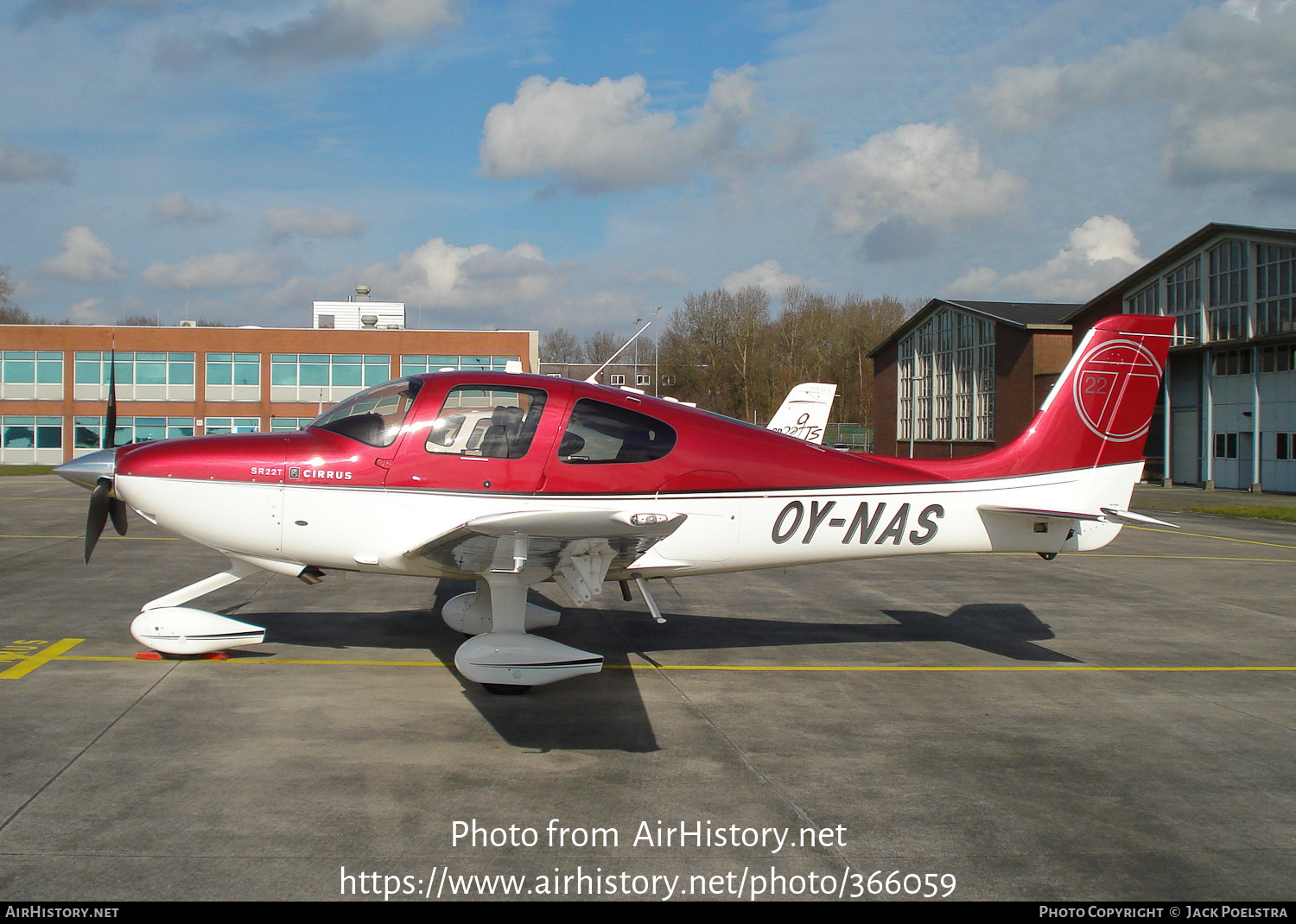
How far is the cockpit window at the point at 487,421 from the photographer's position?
661 cm

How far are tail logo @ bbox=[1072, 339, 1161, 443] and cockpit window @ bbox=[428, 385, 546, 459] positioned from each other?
5105mm

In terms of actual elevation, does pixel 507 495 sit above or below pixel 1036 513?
above

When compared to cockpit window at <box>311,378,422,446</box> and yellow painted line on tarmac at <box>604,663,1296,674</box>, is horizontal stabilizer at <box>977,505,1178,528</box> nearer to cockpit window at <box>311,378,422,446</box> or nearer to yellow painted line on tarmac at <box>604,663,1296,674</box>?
yellow painted line on tarmac at <box>604,663,1296,674</box>

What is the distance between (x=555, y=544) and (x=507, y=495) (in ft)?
3.32

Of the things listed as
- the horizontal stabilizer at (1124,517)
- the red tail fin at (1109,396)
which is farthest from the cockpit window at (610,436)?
the horizontal stabilizer at (1124,517)

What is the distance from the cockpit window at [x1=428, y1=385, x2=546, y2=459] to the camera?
661 cm

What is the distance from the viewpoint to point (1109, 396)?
8141mm

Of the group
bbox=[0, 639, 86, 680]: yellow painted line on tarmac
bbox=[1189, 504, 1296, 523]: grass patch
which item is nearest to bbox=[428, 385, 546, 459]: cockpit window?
bbox=[0, 639, 86, 680]: yellow painted line on tarmac

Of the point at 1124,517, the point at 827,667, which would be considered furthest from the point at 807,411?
the point at 827,667

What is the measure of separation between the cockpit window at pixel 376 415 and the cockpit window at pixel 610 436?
125 centimetres

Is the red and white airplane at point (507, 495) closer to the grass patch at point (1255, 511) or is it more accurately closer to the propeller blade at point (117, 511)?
the propeller blade at point (117, 511)

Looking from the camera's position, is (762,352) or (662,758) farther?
(762,352)

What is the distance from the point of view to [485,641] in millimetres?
6387

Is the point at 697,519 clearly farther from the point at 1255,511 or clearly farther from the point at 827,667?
the point at 1255,511
